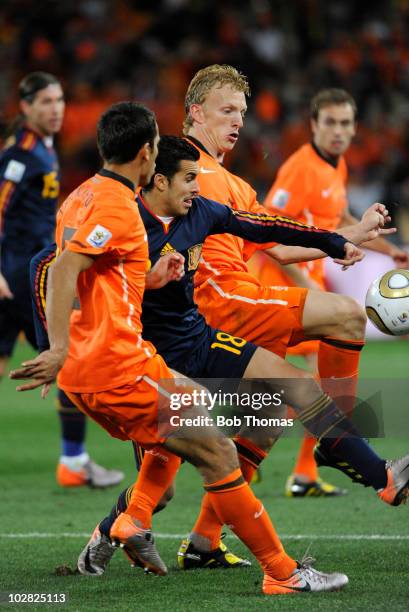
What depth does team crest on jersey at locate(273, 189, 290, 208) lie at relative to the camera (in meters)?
6.99

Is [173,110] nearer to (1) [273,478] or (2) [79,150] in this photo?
(2) [79,150]

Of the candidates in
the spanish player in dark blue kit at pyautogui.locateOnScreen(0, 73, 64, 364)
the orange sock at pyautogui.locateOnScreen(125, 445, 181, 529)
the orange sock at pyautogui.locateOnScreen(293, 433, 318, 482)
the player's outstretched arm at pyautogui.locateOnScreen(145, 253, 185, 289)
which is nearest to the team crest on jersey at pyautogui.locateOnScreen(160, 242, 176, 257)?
A: the player's outstretched arm at pyautogui.locateOnScreen(145, 253, 185, 289)

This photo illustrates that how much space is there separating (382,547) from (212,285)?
139 cm

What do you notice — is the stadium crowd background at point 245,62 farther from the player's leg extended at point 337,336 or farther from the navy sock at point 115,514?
the navy sock at point 115,514

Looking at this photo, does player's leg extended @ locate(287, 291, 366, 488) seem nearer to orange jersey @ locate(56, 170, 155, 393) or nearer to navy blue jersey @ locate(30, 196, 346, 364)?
navy blue jersey @ locate(30, 196, 346, 364)

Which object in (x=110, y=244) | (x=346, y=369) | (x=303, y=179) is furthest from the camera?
(x=303, y=179)

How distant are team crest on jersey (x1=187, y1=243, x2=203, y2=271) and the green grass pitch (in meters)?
1.25

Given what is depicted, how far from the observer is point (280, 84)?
57.1 ft

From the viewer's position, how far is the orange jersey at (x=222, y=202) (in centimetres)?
502

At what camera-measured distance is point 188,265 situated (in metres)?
4.49

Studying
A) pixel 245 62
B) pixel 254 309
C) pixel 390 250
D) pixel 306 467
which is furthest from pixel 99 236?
pixel 245 62

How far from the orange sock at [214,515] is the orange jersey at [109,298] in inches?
39.0

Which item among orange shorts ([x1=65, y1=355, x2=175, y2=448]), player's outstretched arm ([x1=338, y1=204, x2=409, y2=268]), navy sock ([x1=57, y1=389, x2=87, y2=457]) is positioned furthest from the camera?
navy sock ([x1=57, y1=389, x2=87, y2=457])

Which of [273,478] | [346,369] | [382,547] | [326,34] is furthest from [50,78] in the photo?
[326,34]
